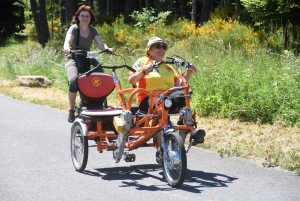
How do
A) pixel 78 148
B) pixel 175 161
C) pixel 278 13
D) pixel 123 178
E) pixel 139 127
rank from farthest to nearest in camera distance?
pixel 278 13 → pixel 78 148 → pixel 123 178 → pixel 139 127 → pixel 175 161

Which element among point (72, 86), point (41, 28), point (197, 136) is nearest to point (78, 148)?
point (197, 136)

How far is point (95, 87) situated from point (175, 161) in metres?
2.23

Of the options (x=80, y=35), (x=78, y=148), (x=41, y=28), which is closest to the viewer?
(x=78, y=148)

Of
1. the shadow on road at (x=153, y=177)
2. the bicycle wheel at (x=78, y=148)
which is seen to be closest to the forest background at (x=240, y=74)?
the shadow on road at (x=153, y=177)

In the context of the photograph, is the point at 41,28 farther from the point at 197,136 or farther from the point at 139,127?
the point at 197,136

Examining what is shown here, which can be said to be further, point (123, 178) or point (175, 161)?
point (123, 178)

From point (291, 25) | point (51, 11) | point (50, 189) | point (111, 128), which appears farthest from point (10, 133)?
point (51, 11)

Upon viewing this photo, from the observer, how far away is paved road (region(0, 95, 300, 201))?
6.73 m

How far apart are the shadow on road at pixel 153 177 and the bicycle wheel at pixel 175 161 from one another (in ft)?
0.37

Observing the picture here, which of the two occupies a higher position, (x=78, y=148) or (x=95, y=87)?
(x=95, y=87)

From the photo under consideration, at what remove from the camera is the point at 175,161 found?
6.81 metres

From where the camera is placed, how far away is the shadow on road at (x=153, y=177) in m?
7.10

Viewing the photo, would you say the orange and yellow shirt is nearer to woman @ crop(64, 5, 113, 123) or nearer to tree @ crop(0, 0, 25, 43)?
woman @ crop(64, 5, 113, 123)

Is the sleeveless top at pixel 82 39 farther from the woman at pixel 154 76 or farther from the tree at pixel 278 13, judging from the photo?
the tree at pixel 278 13
